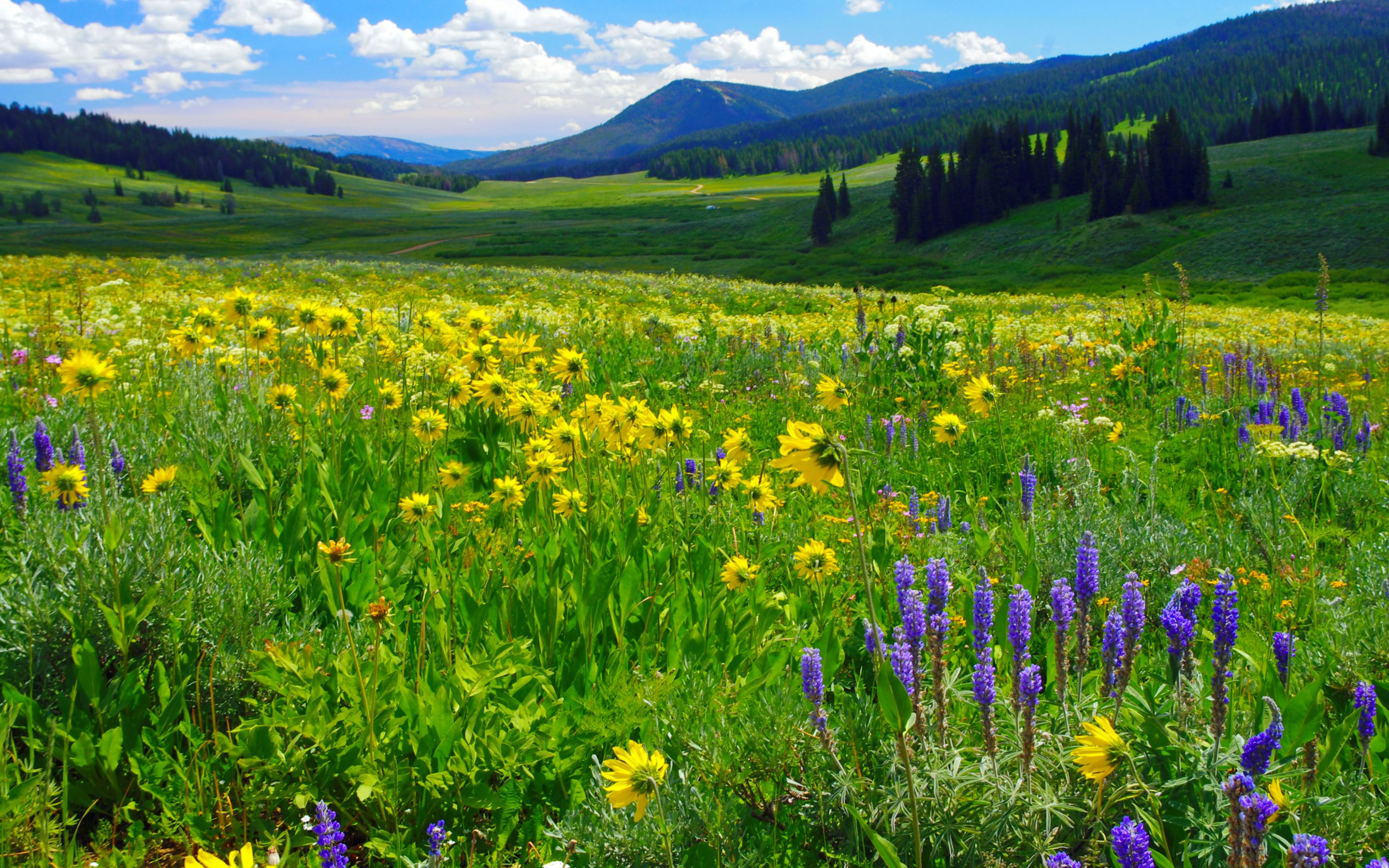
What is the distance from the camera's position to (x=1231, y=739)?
184 cm

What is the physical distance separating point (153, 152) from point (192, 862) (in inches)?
8550

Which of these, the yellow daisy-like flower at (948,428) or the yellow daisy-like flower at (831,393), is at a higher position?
the yellow daisy-like flower at (831,393)

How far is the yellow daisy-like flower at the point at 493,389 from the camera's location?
13.5 feet

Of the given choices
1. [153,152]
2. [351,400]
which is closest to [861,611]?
[351,400]

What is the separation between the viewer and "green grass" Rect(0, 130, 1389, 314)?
189 feet

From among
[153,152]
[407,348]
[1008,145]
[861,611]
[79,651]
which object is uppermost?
[153,152]

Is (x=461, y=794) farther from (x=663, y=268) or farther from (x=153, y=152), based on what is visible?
(x=153, y=152)

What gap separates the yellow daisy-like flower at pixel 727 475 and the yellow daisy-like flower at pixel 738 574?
0.42 meters

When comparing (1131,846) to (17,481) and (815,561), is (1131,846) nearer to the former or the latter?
(815,561)

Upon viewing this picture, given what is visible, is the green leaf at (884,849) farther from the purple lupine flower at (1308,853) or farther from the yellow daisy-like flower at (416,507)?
the yellow daisy-like flower at (416,507)

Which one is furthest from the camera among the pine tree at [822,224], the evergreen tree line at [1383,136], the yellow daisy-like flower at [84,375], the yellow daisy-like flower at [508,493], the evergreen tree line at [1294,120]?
the evergreen tree line at [1294,120]

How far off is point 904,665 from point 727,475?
184 centimetres

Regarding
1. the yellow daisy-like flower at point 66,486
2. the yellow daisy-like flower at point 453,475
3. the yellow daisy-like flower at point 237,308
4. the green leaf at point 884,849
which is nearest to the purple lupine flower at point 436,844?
the green leaf at point 884,849

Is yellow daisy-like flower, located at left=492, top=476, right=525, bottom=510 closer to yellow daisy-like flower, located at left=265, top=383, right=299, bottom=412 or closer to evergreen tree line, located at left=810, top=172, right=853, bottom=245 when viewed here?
yellow daisy-like flower, located at left=265, top=383, right=299, bottom=412
